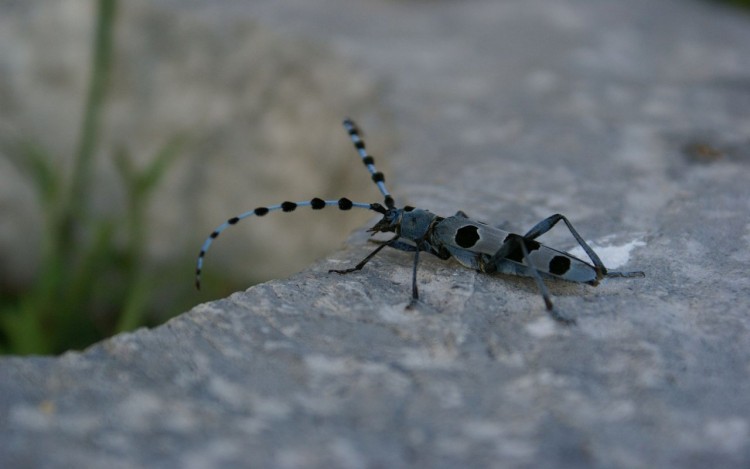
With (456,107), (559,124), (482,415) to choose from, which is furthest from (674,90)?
(482,415)

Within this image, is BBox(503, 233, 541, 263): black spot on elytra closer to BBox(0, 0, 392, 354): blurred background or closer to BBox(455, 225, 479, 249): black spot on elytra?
BBox(455, 225, 479, 249): black spot on elytra

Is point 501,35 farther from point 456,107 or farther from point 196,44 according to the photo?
point 196,44

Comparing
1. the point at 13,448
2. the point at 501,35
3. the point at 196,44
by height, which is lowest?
the point at 13,448

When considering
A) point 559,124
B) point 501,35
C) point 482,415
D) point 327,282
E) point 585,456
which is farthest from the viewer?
point 501,35

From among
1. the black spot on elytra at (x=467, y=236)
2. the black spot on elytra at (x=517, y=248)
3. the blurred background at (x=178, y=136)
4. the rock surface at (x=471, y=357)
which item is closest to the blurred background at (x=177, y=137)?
the blurred background at (x=178, y=136)

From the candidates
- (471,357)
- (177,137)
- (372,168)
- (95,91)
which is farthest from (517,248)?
(177,137)

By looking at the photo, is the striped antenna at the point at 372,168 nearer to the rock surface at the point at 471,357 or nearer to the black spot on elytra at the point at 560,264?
the rock surface at the point at 471,357

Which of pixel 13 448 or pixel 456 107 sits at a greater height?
pixel 456 107
